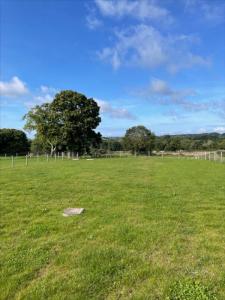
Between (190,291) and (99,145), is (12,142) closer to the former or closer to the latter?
(99,145)

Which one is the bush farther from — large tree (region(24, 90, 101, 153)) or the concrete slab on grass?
large tree (region(24, 90, 101, 153))

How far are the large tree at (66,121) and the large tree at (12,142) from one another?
923 inches

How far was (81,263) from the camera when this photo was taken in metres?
4.82

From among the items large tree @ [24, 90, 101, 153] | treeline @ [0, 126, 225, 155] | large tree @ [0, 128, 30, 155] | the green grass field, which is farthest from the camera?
large tree @ [0, 128, 30, 155]

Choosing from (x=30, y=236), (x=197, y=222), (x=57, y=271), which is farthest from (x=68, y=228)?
(x=197, y=222)

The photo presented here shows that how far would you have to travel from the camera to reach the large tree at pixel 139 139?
92.2m

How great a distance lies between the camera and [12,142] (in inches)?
3162

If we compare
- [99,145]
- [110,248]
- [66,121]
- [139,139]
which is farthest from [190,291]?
[139,139]

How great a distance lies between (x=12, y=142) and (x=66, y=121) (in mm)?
30127

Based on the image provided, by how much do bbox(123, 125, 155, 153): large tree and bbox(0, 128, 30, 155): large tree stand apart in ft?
92.0

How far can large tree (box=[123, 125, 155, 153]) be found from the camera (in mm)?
92250

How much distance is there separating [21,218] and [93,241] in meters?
2.46

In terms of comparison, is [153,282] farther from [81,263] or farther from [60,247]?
[60,247]

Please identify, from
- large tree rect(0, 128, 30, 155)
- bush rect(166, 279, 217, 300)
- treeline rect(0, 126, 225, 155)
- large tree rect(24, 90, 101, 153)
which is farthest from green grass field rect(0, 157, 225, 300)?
large tree rect(0, 128, 30, 155)
